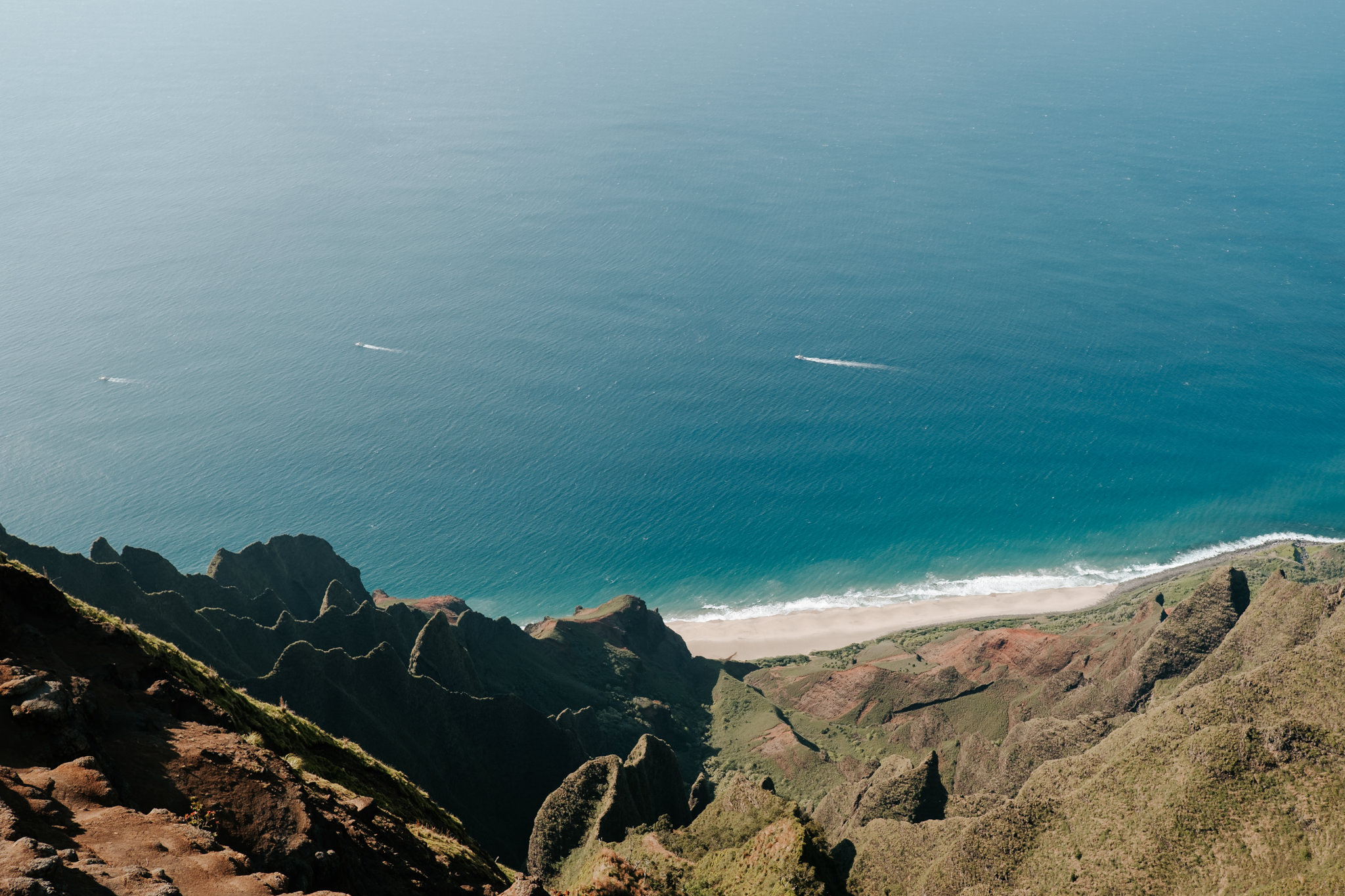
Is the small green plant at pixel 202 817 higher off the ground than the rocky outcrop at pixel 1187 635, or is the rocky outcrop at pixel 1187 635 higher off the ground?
the rocky outcrop at pixel 1187 635

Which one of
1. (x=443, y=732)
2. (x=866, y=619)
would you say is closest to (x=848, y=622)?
(x=866, y=619)

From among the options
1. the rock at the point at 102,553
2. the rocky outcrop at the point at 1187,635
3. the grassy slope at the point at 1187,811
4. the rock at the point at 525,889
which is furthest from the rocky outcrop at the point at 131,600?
the rocky outcrop at the point at 1187,635

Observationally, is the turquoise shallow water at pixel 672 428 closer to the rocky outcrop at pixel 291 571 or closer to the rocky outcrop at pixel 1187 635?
the rocky outcrop at pixel 291 571

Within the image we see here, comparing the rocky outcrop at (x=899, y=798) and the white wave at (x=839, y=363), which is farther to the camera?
the white wave at (x=839, y=363)

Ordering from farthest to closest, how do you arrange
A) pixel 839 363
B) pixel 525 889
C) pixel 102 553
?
pixel 839 363
pixel 102 553
pixel 525 889

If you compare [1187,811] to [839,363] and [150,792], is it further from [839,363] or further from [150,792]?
[839,363]

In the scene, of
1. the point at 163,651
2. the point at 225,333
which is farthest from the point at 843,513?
the point at 225,333

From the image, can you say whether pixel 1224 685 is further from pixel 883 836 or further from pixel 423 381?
pixel 423 381
